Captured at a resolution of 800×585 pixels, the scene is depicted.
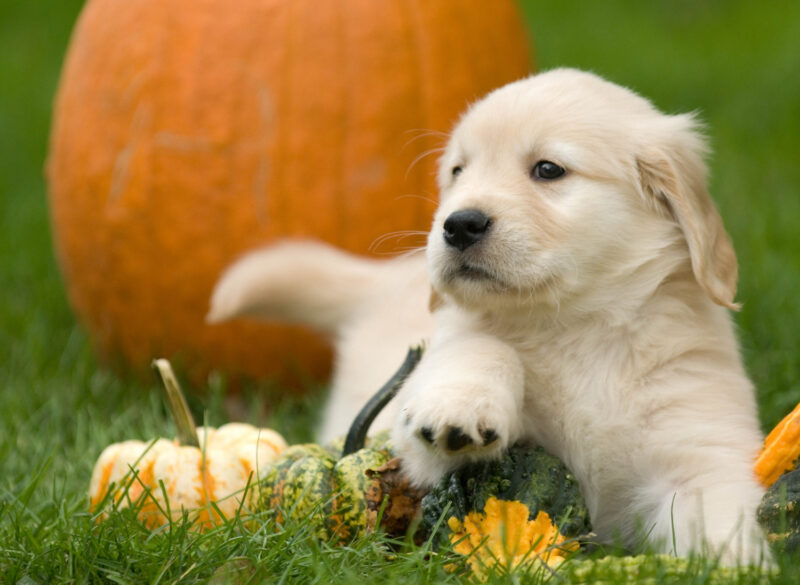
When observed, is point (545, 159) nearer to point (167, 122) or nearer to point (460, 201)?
point (460, 201)

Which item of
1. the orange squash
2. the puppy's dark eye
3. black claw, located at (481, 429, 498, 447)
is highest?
the puppy's dark eye

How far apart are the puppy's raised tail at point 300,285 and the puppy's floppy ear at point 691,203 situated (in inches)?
55.3

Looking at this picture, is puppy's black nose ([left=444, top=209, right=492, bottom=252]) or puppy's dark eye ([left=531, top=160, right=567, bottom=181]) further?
puppy's dark eye ([left=531, top=160, right=567, bottom=181])

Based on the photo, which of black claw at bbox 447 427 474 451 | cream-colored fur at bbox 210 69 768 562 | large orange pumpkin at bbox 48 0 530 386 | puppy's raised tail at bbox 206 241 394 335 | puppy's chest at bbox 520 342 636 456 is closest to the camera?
black claw at bbox 447 427 474 451

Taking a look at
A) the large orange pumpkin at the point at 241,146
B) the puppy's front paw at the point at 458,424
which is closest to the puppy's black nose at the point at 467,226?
the puppy's front paw at the point at 458,424

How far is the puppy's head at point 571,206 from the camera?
2.43 m

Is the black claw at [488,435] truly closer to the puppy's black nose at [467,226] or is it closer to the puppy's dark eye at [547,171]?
the puppy's black nose at [467,226]

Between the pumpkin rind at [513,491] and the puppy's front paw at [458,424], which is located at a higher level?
the puppy's front paw at [458,424]

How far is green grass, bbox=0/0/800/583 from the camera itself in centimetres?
214

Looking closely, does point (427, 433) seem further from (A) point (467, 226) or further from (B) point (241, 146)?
(B) point (241, 146)

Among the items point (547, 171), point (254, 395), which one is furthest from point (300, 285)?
point (547, 171)

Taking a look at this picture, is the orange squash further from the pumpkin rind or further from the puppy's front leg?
the puppy's front leg

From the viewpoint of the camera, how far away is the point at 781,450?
222 centimetres

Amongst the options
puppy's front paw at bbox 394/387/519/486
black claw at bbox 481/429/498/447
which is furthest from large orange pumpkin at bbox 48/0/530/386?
black claw at bbox 481/429/498/447
